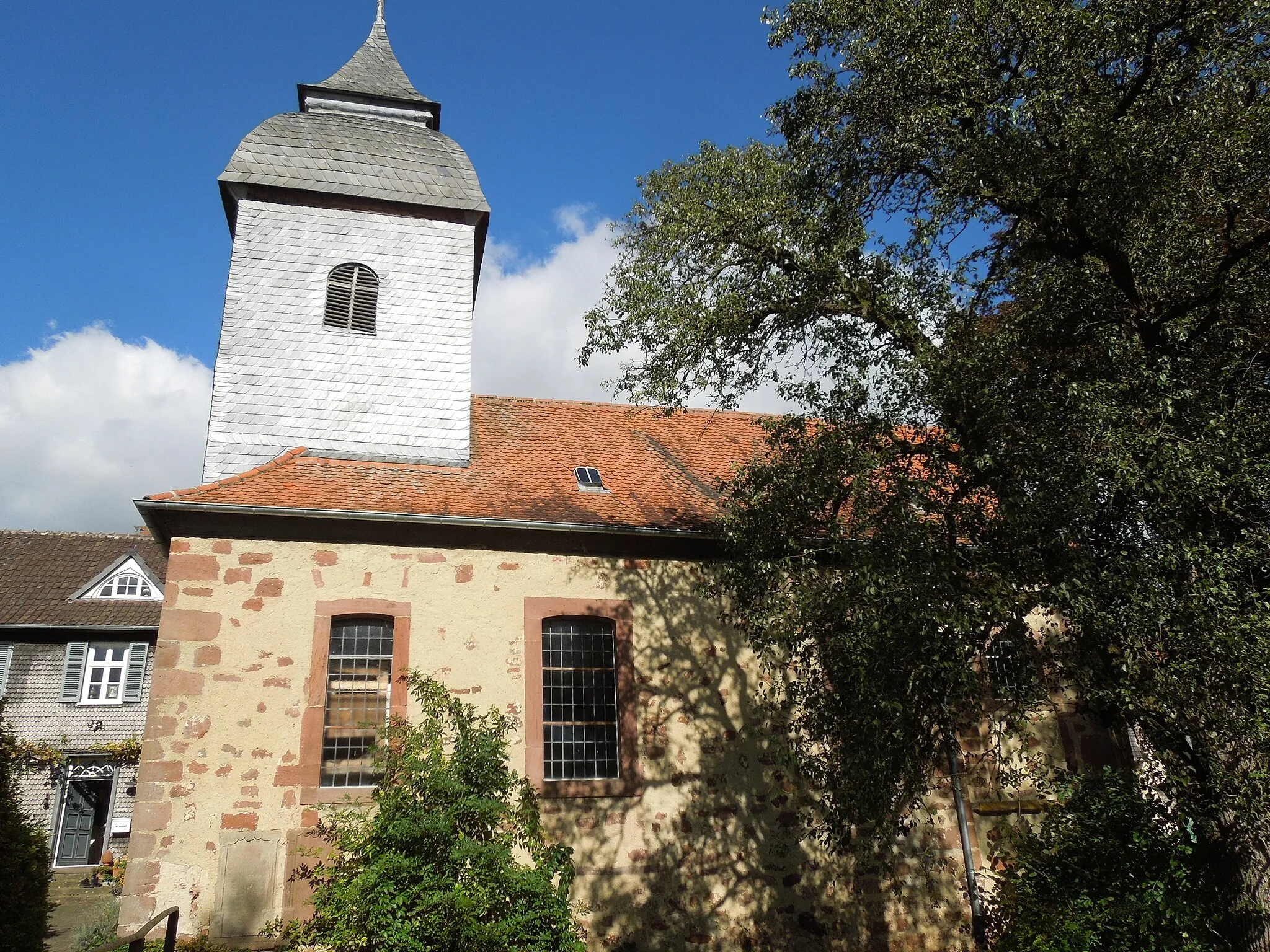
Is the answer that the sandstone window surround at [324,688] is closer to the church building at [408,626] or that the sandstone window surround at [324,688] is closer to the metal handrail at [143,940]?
the church building at [408,626]

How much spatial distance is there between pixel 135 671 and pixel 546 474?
15190mm

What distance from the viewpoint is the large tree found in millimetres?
6105

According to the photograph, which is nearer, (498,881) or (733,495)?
(498,881)

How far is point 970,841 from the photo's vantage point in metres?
10.5

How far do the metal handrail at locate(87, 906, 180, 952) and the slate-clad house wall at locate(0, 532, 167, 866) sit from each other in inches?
601

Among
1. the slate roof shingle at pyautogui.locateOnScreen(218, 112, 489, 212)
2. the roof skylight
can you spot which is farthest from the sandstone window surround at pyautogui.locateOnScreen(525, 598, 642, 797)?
the slate roof shingle at pyautogui.locateOnScreen(218, 112, 489, 212)

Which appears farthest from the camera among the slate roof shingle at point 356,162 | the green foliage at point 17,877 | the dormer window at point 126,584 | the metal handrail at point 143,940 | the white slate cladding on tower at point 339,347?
the dormer window at point 126,584

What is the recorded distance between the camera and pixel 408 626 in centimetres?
946

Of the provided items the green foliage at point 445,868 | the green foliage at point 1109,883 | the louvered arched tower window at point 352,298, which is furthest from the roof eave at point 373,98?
the green foliage at point 1109,883

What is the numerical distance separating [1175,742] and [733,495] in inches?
160

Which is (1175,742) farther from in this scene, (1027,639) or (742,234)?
(742,234)

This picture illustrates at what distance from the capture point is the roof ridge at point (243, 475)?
9297mm

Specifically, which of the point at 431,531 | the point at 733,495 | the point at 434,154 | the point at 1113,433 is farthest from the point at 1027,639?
the point at 434,154

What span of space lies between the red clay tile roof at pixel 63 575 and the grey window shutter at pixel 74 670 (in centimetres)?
57
